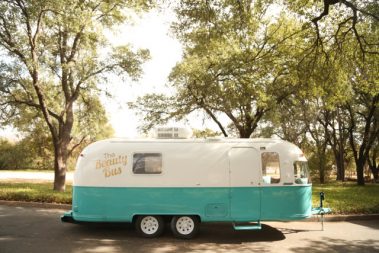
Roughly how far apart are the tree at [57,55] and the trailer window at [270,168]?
1088cm

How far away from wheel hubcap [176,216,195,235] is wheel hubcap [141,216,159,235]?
63 cm

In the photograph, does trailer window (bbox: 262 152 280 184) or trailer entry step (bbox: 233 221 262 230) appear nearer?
trailer entry step (bbox: 233 221 262 230)

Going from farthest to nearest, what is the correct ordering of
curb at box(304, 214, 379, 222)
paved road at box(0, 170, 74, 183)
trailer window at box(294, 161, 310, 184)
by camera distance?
1. paved road at box(0, 170, 74, 183)
2. curb at box(304, 214, 379, 222)
3. trailer window at box(294, 161, 310, 184)

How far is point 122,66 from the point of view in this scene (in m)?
22.8

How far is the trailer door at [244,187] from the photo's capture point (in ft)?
35.7

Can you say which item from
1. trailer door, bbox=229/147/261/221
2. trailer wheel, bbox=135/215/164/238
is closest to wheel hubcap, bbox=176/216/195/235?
trailer wheel, bbox=135/215/164/238

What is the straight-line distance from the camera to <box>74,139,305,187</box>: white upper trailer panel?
35.8 feet

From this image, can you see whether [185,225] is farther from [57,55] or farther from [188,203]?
[57,55]

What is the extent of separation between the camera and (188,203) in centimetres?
1081

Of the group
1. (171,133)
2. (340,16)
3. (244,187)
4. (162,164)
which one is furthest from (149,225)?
(340,16)

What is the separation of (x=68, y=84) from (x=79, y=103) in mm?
4766

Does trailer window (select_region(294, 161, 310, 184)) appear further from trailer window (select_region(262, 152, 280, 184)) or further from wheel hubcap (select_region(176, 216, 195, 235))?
wheel hubcap (select_region(176, 216, 195, 235))

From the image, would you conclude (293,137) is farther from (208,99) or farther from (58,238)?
(58,238)

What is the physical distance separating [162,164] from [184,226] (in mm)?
1863
